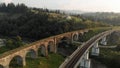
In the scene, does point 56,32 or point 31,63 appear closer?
point 31,63

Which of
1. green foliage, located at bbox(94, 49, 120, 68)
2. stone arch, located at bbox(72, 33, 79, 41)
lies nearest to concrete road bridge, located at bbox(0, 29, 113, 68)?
green foliage, located at bbox(94, 49, 120, 68)

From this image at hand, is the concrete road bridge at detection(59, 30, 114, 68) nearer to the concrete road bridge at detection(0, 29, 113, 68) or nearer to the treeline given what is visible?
the concrete road bridge at detection(0, 29, 113, 68)

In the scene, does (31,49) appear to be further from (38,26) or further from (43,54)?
(38,26)

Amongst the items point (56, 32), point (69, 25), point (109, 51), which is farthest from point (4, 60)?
point (69, 25)

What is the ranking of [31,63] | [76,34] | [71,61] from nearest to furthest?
[71,61] < [31,63] < [76,34]

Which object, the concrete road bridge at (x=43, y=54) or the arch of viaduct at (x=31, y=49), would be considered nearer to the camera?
the arch of viaduct at (x=31, y=49)

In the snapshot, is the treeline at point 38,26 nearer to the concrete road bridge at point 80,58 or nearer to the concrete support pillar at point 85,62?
the concrete road bridge at point 80,58

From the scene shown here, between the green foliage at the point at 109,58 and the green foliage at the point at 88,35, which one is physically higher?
the green foliage at the point at 88,35

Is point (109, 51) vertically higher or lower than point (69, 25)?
lower

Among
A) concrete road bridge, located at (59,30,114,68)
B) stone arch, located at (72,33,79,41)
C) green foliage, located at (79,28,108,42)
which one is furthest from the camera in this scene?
green foliage, located at (79,28,108,42)

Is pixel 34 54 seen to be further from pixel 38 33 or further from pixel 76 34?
pixel 38 33

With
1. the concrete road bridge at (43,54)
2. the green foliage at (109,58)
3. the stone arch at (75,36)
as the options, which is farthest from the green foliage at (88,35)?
the concrete road bridge at (43,54)
